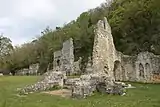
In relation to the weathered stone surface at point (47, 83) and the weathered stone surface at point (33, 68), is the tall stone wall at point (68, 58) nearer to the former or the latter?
the weathered stone surface at point (33, 68)

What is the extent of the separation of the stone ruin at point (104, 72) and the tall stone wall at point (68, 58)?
32cm

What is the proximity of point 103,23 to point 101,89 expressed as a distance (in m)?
11.6

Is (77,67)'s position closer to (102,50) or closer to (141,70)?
(141,70)

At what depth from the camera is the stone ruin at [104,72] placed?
23.4m

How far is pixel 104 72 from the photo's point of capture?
31641mm

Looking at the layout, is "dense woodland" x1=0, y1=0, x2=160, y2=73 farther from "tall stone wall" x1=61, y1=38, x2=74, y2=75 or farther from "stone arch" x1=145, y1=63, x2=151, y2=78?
"stone arch" x1=145, y1=63, x2=151, y2=78

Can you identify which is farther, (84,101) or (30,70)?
(30,70)

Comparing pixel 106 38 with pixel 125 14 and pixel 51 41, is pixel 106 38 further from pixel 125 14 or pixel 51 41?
pixel 51 41

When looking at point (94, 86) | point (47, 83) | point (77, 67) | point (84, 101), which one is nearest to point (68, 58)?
point (77, 67)

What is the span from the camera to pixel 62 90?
2648 cm

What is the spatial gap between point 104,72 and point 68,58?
22854mm

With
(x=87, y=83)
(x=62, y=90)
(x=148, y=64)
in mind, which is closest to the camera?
(x=87, y=83)

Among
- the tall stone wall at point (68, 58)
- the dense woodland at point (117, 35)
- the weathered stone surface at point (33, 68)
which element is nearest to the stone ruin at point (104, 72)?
the tall stone wall at point (68, 58)

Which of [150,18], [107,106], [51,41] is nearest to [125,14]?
[150,18]
